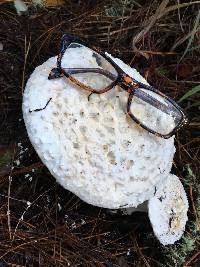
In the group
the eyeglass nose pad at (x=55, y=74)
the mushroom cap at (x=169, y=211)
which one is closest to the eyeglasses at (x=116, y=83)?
the eyeglass nose pad at (x=55, y=74)

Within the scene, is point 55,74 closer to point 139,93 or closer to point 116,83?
point 116,83

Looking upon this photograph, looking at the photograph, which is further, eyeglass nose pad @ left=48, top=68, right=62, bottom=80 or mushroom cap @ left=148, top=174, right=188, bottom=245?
mushroom cap @ left=148, top=174, right=188, bottom=245

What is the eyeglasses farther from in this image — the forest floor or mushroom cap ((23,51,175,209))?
the forest floor

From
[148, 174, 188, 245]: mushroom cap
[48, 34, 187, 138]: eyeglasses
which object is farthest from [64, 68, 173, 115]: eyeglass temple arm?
[148, 174, 188, 245]: mushroom cap

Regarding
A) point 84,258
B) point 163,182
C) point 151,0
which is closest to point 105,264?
point 84,258

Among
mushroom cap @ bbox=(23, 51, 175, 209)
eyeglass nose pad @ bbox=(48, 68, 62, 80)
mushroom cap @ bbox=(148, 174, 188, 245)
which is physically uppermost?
eyeglass nose pad @ bbox=(48, 68, 62, 80)

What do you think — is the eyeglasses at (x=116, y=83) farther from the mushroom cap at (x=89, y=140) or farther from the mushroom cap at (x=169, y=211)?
the mushroom cap at (x=169, y=211)
